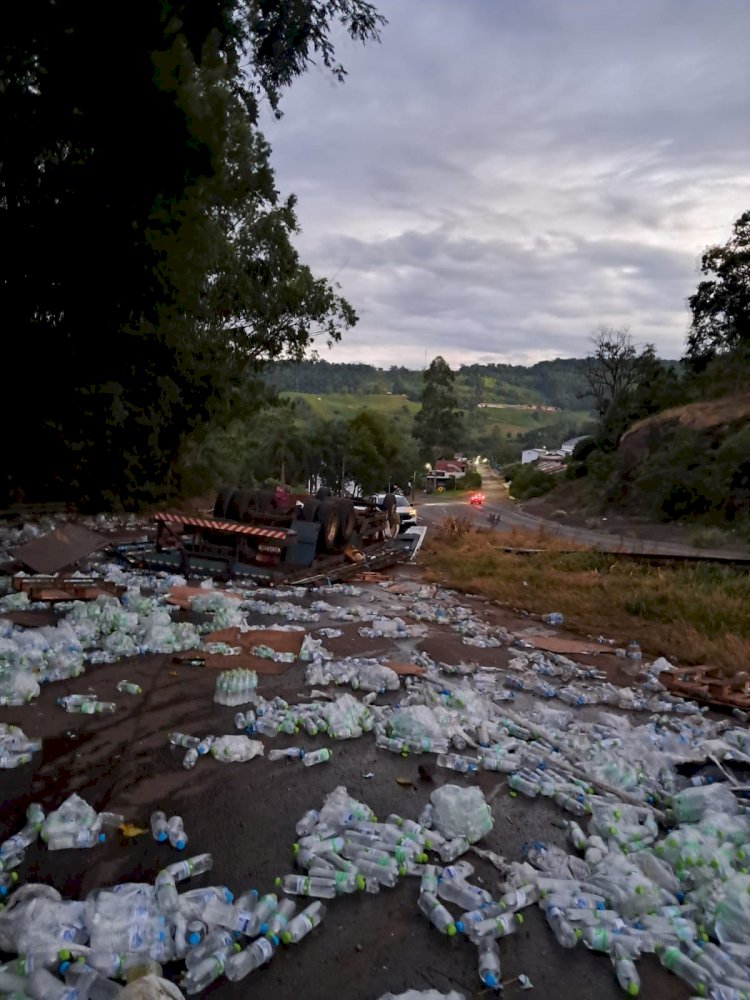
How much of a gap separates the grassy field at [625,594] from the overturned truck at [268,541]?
1.61 metres

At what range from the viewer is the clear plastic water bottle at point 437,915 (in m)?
2.80

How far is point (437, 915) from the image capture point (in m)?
2.86

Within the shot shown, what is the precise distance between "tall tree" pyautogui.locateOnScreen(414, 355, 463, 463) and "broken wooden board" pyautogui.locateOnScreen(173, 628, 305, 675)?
75961 mm

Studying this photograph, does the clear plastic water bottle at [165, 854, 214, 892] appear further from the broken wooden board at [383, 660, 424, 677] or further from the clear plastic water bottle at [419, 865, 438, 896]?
the broken wooden board at [383, 660, 424, 677]

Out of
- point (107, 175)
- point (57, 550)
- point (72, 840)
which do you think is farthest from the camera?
point (57, 550)

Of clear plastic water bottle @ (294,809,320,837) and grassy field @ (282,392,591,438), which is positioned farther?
grassy field @ (282,392,591,438)

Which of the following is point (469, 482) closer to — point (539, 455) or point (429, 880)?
point (539, 455)

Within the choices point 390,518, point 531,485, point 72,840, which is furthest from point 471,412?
point 72,840

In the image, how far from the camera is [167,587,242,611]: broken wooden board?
7.95m

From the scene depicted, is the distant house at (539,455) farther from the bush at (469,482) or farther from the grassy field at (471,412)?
the bush at (469,482)

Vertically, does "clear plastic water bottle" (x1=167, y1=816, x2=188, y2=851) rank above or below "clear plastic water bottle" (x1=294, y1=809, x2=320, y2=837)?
above

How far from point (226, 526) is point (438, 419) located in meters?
75.3

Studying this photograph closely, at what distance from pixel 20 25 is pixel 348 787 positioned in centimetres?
580

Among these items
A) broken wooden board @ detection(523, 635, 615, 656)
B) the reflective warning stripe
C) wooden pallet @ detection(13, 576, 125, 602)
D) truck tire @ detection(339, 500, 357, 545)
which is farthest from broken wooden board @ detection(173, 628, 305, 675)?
truck tire @ detection(339, 500, 357, 545)
